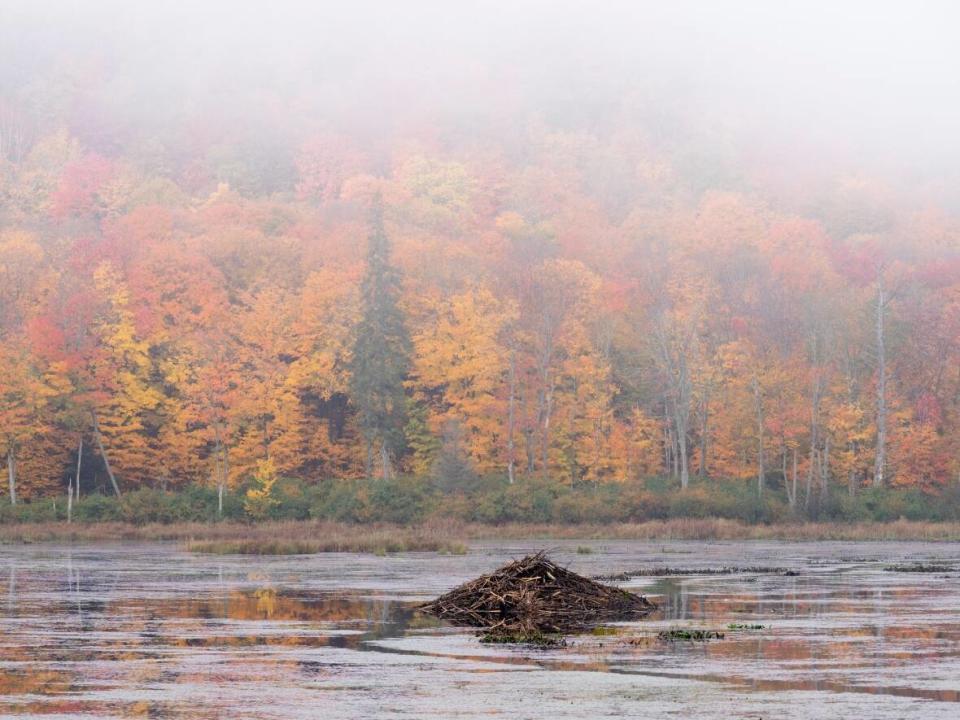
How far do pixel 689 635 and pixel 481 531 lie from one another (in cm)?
4645

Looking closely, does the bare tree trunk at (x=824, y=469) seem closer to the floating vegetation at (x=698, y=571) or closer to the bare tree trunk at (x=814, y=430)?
the bare tree trunk at (x=814, y=430)

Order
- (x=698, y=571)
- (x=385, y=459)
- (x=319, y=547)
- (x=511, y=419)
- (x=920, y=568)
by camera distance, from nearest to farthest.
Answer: (x=698, y=571)
(x=920, y=568)
(x=319, y=547)
(x=511, y=419)
(x=385, y=459)

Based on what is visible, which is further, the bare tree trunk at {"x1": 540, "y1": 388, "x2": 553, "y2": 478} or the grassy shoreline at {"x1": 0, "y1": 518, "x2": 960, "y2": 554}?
the bare tree trunk at {"x1": 540, "y1": 388, "x2": 553, "y2": 478}

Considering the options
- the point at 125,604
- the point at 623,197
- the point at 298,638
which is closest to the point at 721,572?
the point at 125,604

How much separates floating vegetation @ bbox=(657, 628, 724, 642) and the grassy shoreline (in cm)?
4005

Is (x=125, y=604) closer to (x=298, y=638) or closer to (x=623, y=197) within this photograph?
(x=298, y=638)

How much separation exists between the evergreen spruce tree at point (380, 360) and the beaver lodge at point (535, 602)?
56328 mm

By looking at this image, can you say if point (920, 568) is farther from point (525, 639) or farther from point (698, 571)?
point (525, 639)

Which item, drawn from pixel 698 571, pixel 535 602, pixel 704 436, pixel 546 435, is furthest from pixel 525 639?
pixel 546 435

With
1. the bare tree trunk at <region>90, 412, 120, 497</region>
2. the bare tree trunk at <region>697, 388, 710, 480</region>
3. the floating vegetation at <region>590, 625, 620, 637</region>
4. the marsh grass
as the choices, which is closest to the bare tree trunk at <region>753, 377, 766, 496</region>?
the bare tree trunk at <region>697, 388, 710, 480</region>

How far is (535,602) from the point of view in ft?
95.4

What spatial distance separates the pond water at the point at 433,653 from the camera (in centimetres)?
1870

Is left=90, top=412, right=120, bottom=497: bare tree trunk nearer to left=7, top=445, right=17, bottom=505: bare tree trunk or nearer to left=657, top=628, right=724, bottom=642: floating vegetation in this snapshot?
left=7, top=445, right=17, bottom=505: bare tree trunk

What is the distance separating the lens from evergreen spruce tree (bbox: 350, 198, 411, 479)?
293ft
